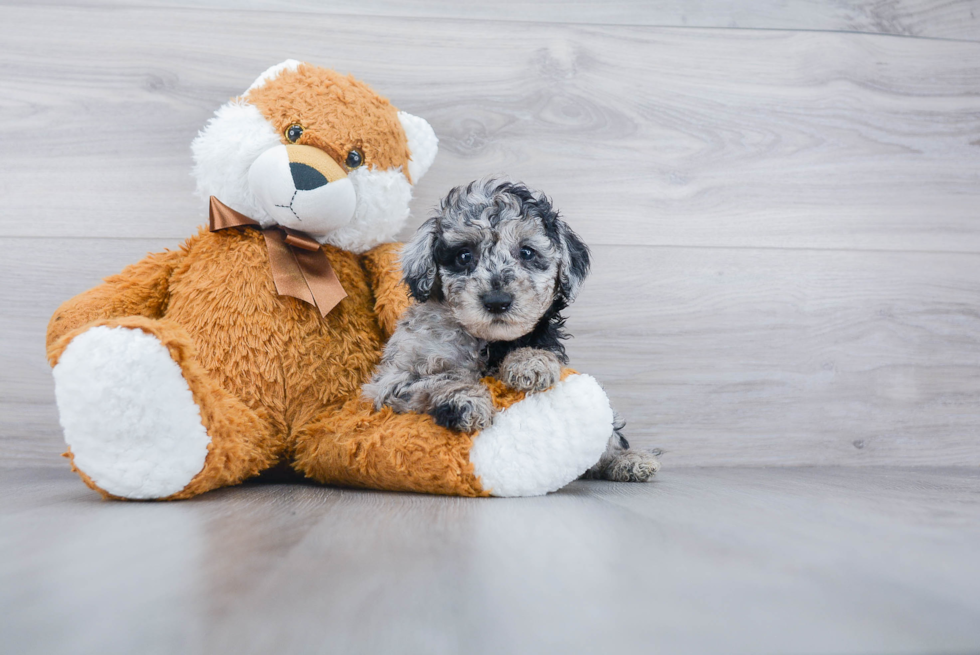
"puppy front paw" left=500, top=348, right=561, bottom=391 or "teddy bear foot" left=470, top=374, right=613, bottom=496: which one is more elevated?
"puppy front paw" left=500, top=348, right=561, bottom=391

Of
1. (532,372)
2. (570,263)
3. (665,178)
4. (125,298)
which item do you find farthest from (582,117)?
(125,298)

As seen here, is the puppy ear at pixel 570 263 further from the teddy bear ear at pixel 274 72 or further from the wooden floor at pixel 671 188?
the teddy bear ear at pixel 274 72

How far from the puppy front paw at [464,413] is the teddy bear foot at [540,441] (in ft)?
0.07

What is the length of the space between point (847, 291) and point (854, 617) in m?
1.37

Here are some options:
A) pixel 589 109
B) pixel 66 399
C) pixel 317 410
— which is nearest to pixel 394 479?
pixel 317 410

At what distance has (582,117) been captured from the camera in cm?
171

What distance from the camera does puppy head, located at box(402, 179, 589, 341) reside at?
1108mm

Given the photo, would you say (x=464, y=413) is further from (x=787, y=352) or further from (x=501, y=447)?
(x=787, y=352)

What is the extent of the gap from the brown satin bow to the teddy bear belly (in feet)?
0.10

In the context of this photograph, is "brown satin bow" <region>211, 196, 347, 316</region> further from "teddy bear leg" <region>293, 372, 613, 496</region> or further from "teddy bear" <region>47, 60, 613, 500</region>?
"teddy bear leg" <region>293, 372, 613, 496</region>

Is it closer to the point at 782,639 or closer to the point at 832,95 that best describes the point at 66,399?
the point at 782,639

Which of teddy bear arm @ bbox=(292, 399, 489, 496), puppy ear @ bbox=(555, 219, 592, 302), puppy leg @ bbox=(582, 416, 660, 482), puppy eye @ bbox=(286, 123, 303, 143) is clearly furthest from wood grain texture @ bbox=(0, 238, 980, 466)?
puppy eye @ bbox=(286, 123, 303, 143)

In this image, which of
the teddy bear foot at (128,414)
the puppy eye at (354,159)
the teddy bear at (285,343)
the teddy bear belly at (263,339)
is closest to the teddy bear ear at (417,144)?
the teddy bear at (285,343)

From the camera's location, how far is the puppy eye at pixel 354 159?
1.27 metres
